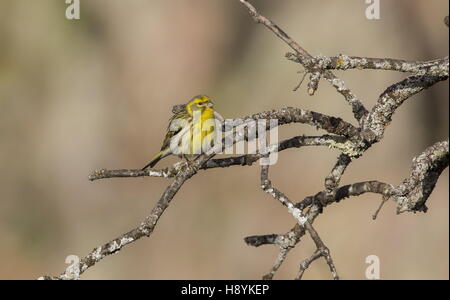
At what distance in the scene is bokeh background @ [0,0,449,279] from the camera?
1680 cm

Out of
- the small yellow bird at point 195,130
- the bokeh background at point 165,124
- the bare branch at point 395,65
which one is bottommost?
the bare branch at point 395,65

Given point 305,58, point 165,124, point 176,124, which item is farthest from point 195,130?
point 165,124

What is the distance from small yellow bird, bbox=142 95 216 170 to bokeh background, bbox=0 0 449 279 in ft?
24.4

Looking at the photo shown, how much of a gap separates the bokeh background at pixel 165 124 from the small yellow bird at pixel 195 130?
743cm

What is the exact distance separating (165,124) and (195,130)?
10.1 meters

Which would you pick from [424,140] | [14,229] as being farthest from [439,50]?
[14,229]

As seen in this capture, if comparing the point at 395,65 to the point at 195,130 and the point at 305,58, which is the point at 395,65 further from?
the point at 195,130

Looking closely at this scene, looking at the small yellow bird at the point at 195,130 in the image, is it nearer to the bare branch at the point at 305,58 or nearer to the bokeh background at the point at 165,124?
the bare branch at the point at 305,58

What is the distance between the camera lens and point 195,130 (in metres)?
8.40

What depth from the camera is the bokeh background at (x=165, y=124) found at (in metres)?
16.8

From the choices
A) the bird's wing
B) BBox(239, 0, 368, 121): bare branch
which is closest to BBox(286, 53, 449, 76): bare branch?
BBox(239, 0, 368, 121): bare branch

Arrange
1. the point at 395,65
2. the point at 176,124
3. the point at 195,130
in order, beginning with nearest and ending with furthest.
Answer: the point at 395,65 → the point at 195,130 → the point at 176,124

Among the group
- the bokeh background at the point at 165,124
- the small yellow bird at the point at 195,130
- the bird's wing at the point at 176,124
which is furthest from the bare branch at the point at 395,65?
the bokeh background at the point at 165,124

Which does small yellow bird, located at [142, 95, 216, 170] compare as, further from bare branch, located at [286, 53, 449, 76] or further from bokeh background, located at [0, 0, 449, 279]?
bokeh background, located at [0, 0, 449, 279]
